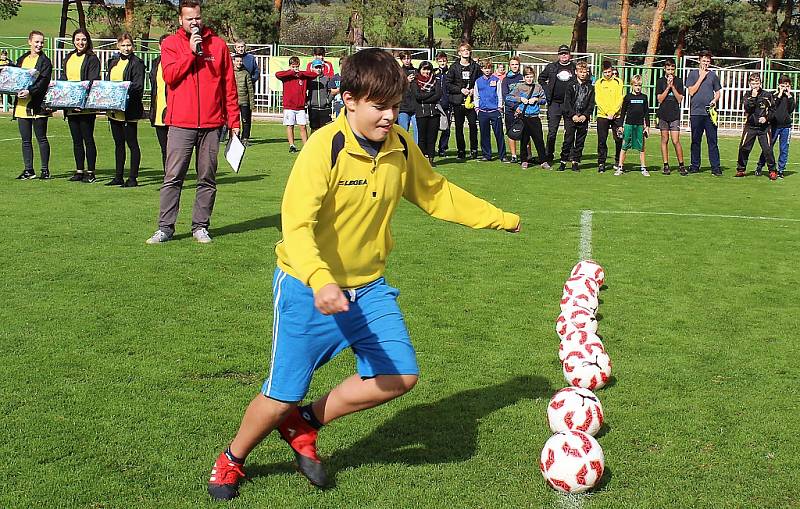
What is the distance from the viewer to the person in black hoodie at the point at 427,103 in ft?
60.6

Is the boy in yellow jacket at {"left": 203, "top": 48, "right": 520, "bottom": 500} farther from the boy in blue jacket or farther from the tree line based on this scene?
the tree line

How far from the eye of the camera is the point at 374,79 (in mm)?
3957

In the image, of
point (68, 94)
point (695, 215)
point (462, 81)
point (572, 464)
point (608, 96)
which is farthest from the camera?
point (462, 81)

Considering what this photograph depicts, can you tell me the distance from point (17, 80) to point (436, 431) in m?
10.9

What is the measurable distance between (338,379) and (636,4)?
1977 inches

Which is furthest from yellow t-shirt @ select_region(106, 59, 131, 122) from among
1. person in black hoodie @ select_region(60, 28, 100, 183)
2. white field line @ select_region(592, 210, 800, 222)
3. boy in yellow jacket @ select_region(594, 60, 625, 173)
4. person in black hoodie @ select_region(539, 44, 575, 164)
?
boy in yellow jacket @ select_region(594, 60, 625, 173)

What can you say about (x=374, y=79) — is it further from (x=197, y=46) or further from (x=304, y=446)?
(x=197, y=46)

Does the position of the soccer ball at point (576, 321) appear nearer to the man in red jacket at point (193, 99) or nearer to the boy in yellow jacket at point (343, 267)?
the boy in yellow jacket at point (343, 267)

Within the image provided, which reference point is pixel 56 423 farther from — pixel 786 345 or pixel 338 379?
pixel 786 345

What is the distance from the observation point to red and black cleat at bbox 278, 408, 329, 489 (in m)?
4.47

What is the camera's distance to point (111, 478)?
15.0 ft

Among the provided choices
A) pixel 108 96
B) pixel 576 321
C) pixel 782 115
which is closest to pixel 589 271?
pixel 576 321

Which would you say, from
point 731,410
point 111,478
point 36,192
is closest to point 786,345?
point 731,410

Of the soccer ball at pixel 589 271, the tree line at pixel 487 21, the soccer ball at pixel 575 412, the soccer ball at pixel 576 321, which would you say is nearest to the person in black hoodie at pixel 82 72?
the soccer ball at pixel 589 271
